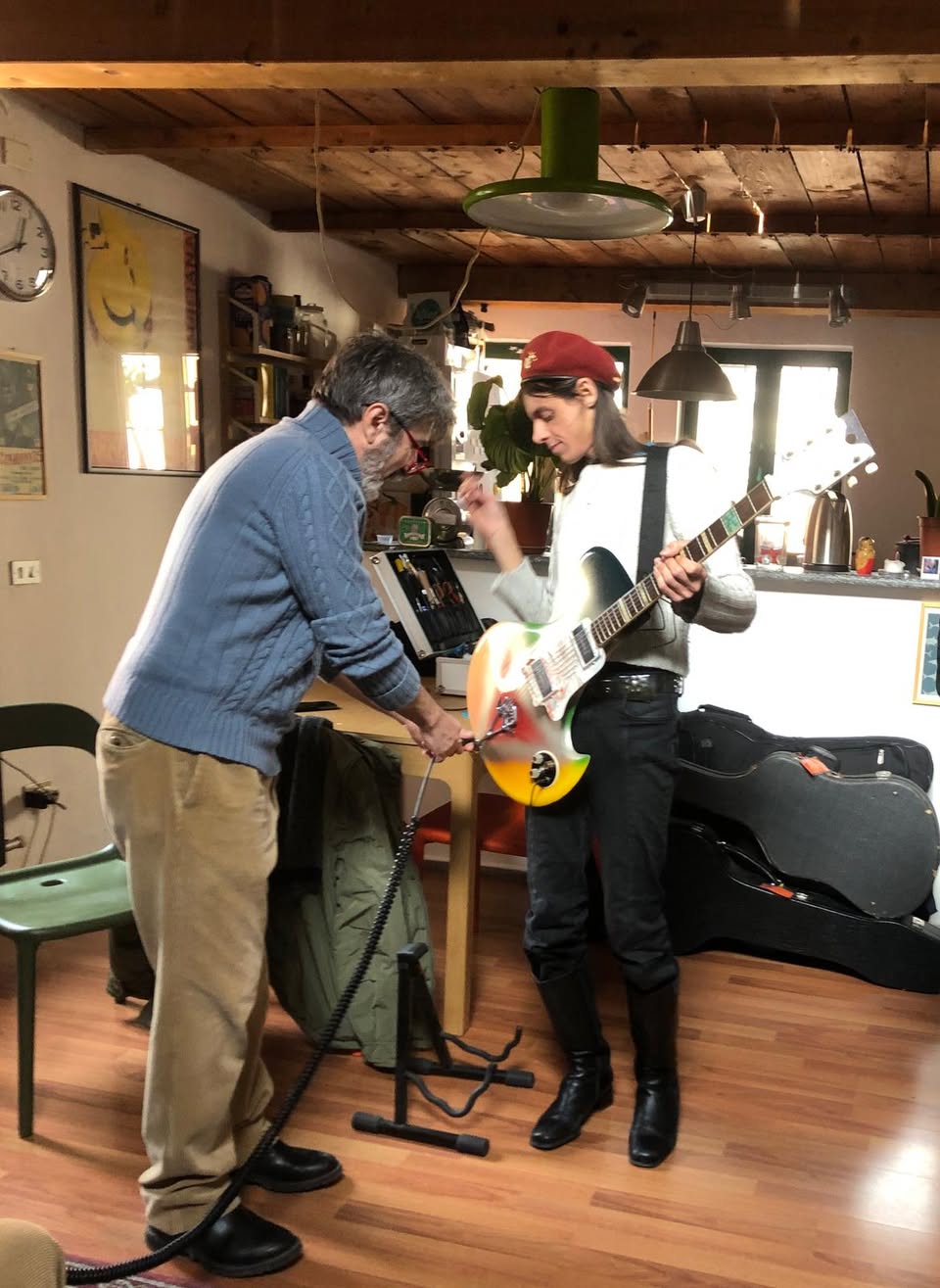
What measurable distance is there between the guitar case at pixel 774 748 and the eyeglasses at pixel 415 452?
1470 millimetres

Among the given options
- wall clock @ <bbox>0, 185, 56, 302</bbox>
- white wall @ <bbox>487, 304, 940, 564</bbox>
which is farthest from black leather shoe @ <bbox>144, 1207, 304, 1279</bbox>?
white wall @ <bbox>487, 304, 940, 564</bbox>

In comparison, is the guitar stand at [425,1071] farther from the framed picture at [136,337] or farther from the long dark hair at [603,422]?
the framed picture at [136,337]

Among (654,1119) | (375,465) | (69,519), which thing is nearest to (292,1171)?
(654,1119)

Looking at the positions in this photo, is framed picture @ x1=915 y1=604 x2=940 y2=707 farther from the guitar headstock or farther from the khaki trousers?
the khaki trousers

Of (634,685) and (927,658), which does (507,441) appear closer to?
(634,685)

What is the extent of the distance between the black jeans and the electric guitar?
46mm

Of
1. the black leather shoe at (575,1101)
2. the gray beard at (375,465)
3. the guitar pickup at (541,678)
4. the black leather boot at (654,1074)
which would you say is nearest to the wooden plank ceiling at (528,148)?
the gray beard at (375,465)

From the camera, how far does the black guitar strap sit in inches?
79.4

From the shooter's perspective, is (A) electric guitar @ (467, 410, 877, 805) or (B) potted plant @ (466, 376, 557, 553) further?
(B) potted plant @ (466, 376, 557, 553)

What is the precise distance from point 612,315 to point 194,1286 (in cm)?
651

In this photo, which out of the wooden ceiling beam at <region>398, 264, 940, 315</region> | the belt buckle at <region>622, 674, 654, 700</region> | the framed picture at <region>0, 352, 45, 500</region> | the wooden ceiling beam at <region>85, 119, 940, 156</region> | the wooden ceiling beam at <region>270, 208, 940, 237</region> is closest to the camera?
the belt buckle at <region>622, 674, 654, 700</region>

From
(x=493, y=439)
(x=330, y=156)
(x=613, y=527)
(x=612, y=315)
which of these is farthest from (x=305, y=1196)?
(x=612, y=315)

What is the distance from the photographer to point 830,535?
3201 mm

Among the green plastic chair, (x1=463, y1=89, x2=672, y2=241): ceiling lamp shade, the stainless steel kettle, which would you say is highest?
(x1=463, y1=89, x2=672, y2=241): ceiling lamp shade
